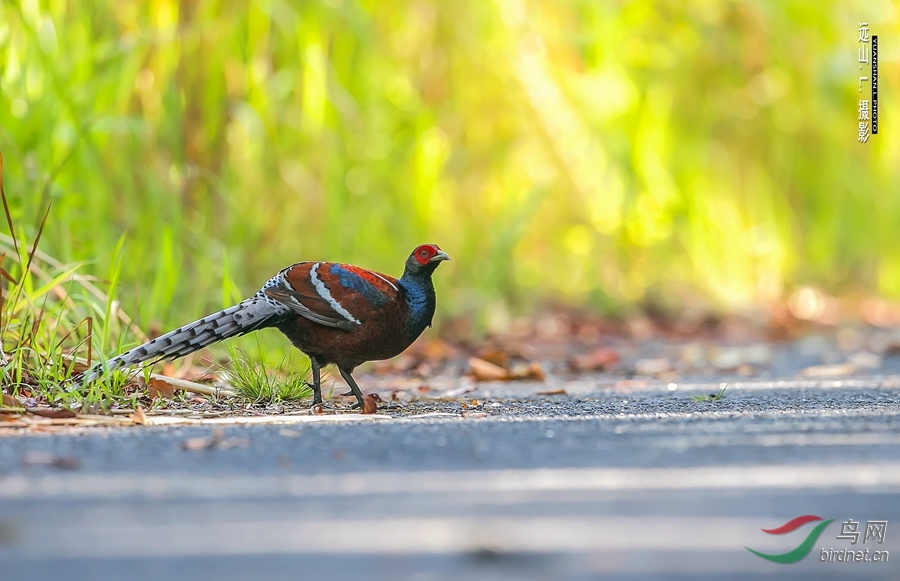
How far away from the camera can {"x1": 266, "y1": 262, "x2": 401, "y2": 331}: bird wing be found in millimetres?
4348

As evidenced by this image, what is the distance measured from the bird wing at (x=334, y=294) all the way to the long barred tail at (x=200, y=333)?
78 millimetres

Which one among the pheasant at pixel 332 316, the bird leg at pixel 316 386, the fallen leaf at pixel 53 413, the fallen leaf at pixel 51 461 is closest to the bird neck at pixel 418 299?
the pheasant at pixel 332 316

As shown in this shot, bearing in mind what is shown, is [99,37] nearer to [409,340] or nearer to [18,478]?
[409,340]

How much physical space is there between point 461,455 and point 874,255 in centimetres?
1014

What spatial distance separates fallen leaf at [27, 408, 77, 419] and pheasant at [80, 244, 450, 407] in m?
0.69

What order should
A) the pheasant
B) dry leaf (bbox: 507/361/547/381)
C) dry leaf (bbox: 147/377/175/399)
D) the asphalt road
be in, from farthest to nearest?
dry leaf (bbox: 507/361/547/381)
the pheasant
dry leaf (bbox: 147/377/175/399)
the asphalt road

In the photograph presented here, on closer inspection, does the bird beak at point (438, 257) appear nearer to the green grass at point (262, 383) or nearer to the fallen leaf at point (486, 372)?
the green grass at point (262, 383)

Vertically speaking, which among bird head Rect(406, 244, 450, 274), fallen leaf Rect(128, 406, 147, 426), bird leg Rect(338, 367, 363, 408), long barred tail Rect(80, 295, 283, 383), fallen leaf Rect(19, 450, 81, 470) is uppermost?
bird head Rect(406, 244, 450, 274)

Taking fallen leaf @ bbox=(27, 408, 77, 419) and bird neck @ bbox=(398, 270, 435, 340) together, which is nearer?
fallen leaf @ bbox=(27, 408, 77, 419)

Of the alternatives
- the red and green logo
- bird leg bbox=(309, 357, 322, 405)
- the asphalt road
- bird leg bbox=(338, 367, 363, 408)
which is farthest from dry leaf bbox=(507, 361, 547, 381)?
the red and green logo

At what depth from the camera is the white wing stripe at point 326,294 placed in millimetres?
4340

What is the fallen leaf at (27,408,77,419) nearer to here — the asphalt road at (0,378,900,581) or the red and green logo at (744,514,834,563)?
the asphalt road at (0,378,900,581)

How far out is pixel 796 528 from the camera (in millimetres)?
2322

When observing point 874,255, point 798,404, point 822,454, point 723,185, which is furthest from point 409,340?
point 874,255
